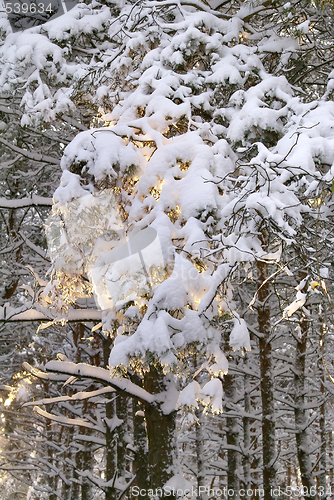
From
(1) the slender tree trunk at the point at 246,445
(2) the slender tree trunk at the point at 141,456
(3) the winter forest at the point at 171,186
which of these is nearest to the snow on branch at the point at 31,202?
(3) the winter forest at the point at 171,186

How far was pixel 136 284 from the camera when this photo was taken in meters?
4.37

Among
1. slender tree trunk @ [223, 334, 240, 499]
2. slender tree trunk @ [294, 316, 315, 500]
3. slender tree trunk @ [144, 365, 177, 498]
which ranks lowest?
slender tree trunk @ [223, 334, 240, 499]

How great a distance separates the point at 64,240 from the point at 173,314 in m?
1.56

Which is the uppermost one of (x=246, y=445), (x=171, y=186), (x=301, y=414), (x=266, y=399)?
(x=171, y=186)

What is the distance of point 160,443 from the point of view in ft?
17.1

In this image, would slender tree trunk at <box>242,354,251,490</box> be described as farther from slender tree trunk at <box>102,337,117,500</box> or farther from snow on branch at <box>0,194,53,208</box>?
snow on branch at <box>0,194,53,208</box>

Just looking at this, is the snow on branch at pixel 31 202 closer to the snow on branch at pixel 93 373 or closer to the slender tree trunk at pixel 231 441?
the snow on branch at pixel 93 373

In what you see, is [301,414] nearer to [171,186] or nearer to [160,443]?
[160,443]

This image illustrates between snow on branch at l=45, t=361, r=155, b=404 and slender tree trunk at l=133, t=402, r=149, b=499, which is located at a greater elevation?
snow on branch at l=45, t=361, r=155, b=404

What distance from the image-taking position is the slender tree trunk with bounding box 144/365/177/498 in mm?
5098

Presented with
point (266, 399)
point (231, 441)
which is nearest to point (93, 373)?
point (266, 399)

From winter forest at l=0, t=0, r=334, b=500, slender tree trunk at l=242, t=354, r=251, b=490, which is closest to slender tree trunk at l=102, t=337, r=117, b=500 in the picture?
winter forest at l=0, t=0, r=334, b=500

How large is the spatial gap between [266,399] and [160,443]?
4106 millimetres

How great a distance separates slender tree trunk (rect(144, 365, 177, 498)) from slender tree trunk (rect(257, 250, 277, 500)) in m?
3.46
